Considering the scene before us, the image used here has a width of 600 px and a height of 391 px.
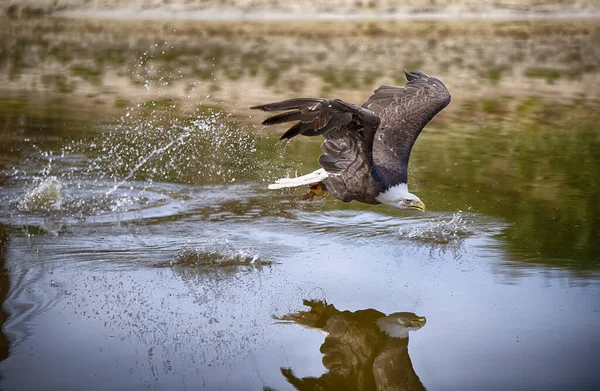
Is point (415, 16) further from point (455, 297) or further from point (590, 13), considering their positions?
point (455, 297)

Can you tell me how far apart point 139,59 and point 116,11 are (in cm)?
370

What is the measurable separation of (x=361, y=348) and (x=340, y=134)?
66.3 inches

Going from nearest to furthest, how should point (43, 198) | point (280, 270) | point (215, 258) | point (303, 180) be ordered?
point (280, 270) → point (215, 258) → point (303, 180) → point (43, 198)

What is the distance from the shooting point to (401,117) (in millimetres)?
7070

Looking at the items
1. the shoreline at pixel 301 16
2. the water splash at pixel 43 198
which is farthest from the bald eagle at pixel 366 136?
the shoreline at pixel 301 16

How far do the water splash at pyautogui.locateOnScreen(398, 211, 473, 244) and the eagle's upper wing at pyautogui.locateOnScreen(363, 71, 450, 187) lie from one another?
598mm

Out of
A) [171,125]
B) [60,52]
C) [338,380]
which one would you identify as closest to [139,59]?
[60,52]

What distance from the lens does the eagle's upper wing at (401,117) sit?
21.8 ft

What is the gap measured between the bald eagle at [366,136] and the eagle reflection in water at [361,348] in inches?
46.1

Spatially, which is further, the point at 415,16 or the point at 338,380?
the point at 415,16

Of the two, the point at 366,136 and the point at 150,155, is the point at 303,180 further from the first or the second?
the point at 150,155

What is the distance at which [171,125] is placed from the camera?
10914 millimetres

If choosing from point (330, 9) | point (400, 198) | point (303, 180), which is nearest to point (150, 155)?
point (303, 180)

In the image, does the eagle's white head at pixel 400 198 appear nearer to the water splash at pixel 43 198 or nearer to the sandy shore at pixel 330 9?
the water splash at pixel 43 198
